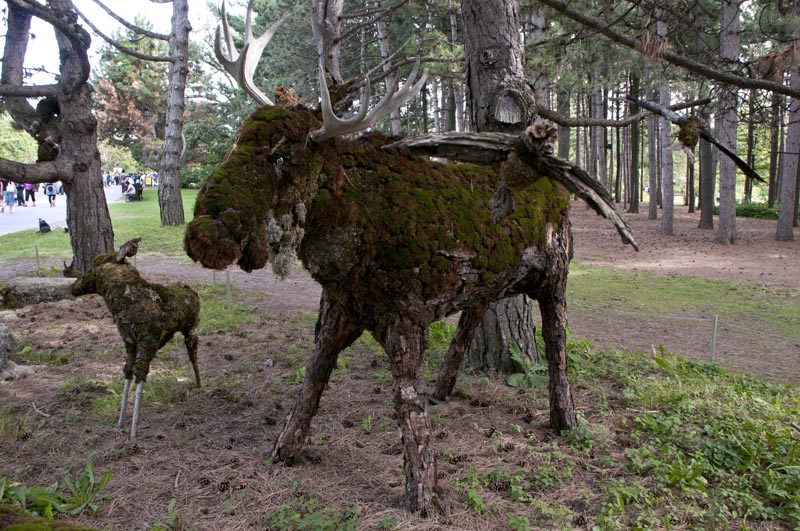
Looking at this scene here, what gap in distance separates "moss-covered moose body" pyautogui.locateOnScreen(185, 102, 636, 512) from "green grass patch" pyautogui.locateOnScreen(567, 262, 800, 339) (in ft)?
14.1

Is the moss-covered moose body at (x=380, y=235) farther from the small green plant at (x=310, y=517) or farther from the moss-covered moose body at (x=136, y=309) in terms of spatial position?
the moss-covered moose body at (x=136, y=309)

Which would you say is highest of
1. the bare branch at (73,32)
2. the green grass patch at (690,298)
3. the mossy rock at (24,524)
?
the bare branch at (73,32)

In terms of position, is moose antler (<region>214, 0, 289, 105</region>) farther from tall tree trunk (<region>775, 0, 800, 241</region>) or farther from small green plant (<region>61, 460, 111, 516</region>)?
tall tree trunk (<region>775, 0, 800, 241</region>)

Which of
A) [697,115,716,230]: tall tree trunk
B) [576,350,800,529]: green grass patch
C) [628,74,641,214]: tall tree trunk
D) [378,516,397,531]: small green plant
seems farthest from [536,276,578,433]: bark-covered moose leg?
[628,74,641,214]: tall tree trunk

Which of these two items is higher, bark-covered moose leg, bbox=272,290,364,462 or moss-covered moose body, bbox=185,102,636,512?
moss-covered moose body, bbox=185,102,636,512

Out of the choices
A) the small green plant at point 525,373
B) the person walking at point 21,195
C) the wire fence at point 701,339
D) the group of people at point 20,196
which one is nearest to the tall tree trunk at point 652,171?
the wire fence at point 701,339

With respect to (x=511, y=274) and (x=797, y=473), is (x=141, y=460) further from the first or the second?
(x=797, y=473)

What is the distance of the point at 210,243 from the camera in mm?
2490

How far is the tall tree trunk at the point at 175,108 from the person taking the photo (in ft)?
52.6

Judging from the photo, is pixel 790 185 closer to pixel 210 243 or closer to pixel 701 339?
pixel 701 339

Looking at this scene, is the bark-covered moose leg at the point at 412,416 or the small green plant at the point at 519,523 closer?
the small green plant at the point at 519,523

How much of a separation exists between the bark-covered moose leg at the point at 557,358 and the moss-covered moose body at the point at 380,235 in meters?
0.21

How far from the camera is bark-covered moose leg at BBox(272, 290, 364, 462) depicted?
12.2ft

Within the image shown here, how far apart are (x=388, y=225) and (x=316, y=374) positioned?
4.11 feet
